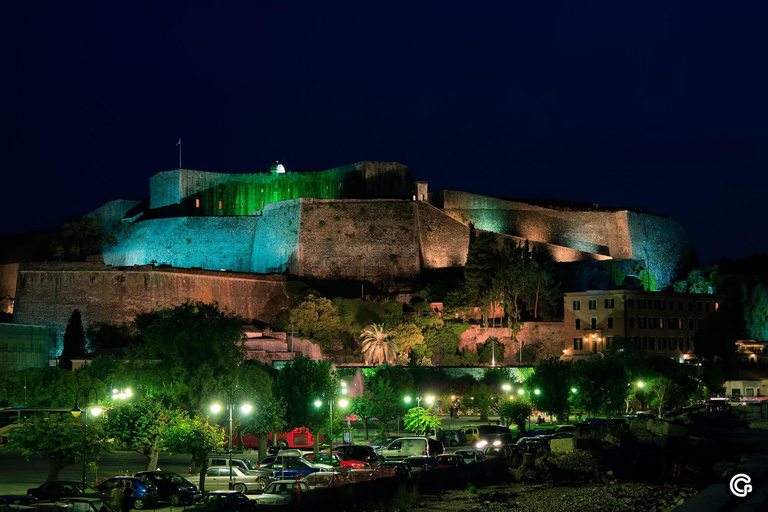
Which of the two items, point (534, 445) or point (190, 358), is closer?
point (190, 358)

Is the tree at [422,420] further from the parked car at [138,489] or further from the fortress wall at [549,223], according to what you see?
the fortress wall at [549,223]

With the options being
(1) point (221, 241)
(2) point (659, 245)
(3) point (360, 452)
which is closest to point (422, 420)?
(3) point (360, 452)

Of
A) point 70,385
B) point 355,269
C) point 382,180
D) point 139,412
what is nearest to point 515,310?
point 355,269

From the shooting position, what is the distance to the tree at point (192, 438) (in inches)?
1067

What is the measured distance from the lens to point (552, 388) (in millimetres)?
47719

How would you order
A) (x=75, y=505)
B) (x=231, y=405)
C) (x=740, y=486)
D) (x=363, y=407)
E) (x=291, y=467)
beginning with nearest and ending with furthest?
(x=75, y=505)
(x=740, y=486)
(x=291, y=467)
(x=231, y=405)
(x=363, y=407)

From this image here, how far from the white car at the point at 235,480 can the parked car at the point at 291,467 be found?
628mm

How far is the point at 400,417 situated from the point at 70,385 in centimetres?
1855

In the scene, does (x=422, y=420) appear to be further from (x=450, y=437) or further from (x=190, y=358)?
(x=190, y=358)

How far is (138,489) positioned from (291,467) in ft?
18.2

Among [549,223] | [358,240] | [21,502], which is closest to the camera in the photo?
[21,502]

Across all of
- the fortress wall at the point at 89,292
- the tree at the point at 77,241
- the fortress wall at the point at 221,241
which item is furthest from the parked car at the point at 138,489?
the tree at the point at 77,241

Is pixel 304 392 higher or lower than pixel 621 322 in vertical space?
lower

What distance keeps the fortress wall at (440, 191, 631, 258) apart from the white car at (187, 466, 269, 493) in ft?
182
